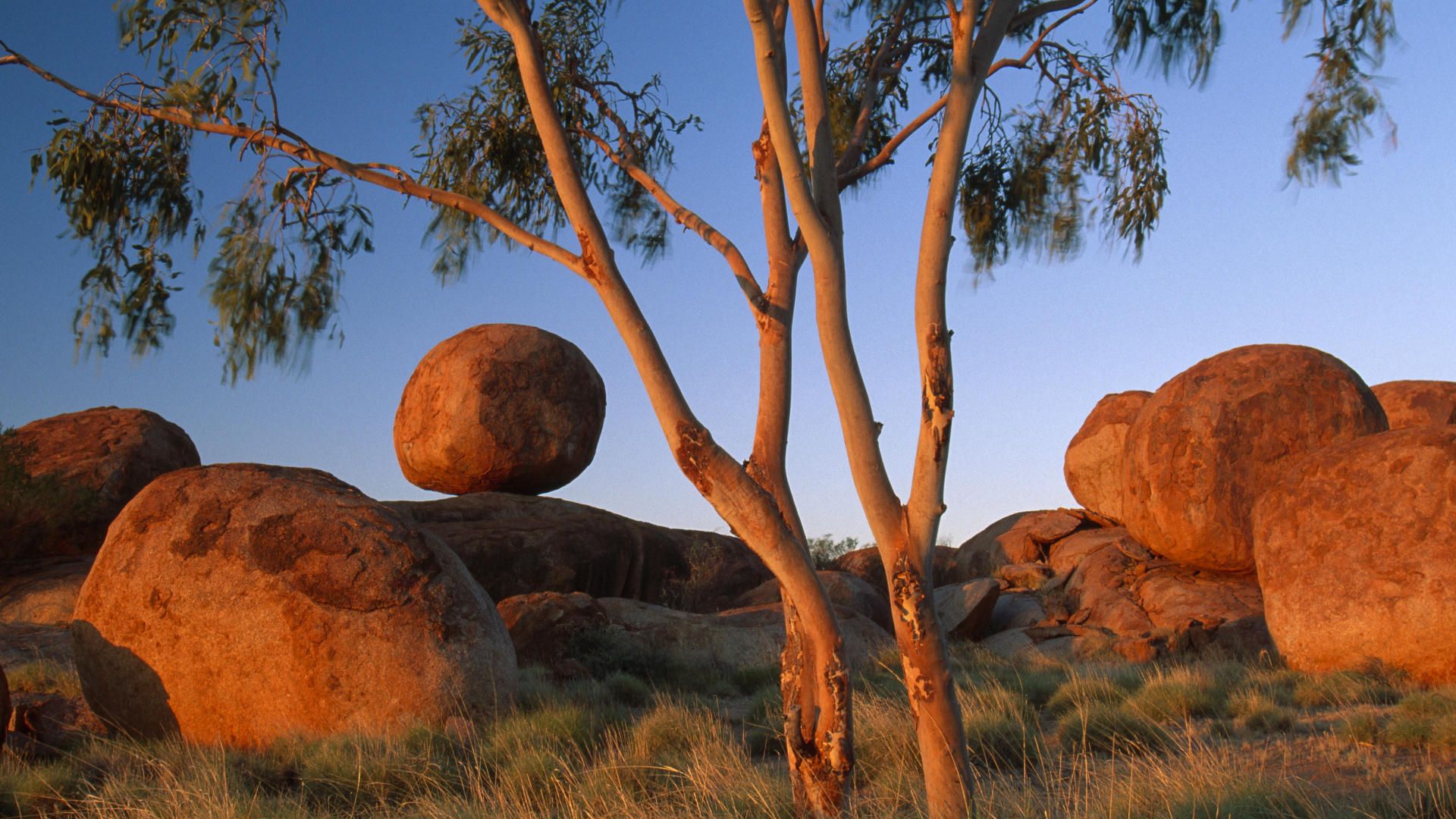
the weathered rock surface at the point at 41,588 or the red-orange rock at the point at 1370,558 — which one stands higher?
the weathered rock surface at the point at 41,588

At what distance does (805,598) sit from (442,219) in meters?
4.97

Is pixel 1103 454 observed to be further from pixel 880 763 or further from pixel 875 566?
pixel 880 763

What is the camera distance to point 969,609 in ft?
46.8

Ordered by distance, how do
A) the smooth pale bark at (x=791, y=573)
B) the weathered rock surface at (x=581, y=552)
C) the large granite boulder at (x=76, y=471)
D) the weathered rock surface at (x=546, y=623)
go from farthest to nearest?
the large granite boulder at (x=76, y=471), the weathered rock surface at (x=581, y=552), the weathered rock surface at (x=546, y=623), the smooth pale bark at (x=791, y=573)

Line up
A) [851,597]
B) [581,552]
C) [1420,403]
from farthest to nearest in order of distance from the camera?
[1420,403], [581,552], [851,597]

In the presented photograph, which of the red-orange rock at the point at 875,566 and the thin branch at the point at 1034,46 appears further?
the red-orange rock at the point at 875,566

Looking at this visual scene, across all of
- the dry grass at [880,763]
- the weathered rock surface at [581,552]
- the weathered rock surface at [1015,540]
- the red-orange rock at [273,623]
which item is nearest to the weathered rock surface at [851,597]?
the weathered rock surface at [581,552]

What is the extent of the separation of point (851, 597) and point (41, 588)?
1059 cm

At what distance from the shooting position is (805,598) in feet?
16.8

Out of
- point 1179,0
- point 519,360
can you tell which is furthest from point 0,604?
point 1179,0

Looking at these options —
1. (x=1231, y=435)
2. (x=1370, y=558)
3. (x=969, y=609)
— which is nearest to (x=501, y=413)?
(x=969, y=609)

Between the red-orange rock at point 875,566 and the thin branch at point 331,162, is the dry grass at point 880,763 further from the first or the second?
the red-orange rock at point 875,566

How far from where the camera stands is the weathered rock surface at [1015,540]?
725 inches

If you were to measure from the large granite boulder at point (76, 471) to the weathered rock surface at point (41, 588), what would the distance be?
38cm
